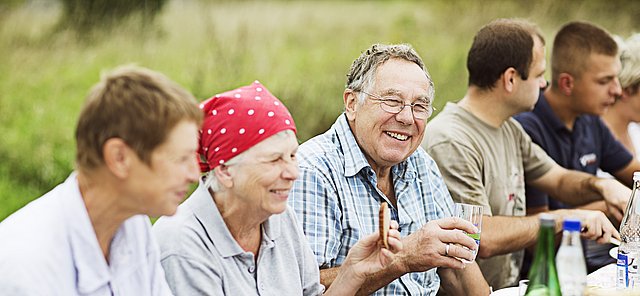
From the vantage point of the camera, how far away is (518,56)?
3682 millimetres

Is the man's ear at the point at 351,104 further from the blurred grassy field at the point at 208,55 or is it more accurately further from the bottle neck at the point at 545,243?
the blurred grassy field at the point at 208,55

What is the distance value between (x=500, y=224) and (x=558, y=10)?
224 inches

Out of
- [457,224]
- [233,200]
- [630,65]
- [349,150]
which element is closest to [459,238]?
[457,224]

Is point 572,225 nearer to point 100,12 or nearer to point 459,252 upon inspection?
point 459,252

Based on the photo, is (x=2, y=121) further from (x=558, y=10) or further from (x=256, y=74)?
(x=558, y=10)

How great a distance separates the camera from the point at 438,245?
2.54 m

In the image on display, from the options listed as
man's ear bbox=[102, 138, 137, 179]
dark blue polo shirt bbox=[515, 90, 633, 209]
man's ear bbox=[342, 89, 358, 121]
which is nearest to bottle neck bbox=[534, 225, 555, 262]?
man's ear bbox=[102, 138, 137, 179]

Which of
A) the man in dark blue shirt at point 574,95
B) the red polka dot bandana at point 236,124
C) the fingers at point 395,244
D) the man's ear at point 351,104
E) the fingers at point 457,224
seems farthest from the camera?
the man in dark blue shirt at point 574,95

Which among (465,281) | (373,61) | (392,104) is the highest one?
(373,61)

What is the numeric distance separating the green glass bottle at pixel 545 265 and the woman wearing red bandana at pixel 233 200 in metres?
0.45

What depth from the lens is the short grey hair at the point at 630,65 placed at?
15.5 ft

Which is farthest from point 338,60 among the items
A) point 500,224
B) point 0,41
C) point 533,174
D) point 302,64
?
point 500,224

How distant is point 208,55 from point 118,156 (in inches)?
186

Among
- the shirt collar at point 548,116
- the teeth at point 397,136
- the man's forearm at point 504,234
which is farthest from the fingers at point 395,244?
the shirt collar at point 548,116
